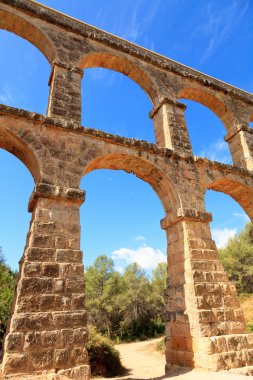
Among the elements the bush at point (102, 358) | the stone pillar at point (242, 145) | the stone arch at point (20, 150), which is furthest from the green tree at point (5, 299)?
the stone pillar at point (242, 145)

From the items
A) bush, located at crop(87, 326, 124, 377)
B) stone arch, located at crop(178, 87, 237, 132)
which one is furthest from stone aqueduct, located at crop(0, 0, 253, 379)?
bush, located at crop(87, 326, 124, 377)

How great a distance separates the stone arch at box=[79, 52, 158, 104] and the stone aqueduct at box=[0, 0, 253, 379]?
0.11 feet

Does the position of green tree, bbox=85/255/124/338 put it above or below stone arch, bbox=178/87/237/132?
below

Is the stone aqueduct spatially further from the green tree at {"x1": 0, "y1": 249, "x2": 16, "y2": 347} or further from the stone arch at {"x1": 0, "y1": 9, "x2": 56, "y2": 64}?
the green tree at {"x1": 0, "y1": 249, "x2": 16, "y2": 347}

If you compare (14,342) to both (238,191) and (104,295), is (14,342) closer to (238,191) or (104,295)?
(238,191)

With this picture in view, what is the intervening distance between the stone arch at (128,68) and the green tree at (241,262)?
70.4ft

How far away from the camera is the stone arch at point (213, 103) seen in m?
10.3

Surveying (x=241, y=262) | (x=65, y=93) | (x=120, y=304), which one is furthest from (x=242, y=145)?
(x=120, y=304)

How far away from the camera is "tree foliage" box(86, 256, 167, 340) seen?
32156 millimetres

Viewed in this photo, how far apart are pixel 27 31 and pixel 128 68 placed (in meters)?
3.30

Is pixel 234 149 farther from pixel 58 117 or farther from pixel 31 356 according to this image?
pixel 31 356

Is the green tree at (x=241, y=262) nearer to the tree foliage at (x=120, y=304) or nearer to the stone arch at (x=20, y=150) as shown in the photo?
the tree foliage at (x=120, y=304)

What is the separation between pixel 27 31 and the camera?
27.2 ft

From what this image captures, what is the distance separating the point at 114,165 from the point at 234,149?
209 inches
